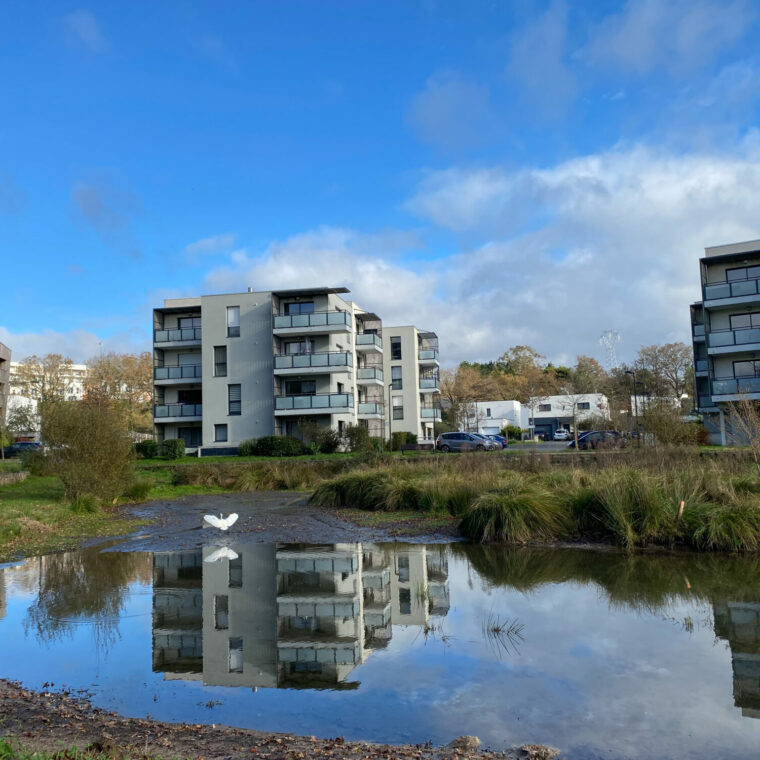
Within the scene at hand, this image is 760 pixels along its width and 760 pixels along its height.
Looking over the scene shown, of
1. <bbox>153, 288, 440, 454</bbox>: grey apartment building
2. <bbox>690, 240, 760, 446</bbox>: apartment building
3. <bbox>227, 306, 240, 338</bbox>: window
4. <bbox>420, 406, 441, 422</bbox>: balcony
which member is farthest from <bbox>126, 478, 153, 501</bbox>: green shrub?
<bbox>420, 406, 441, 422</bbox>: balcony

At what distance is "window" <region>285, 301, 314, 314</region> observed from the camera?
52438 millimetres

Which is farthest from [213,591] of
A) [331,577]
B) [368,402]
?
[368,402]

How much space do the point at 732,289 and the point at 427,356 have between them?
2879cm

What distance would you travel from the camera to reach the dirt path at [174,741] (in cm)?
462

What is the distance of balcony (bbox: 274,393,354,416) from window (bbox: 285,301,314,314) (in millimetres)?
6549

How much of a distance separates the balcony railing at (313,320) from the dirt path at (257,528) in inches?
1025

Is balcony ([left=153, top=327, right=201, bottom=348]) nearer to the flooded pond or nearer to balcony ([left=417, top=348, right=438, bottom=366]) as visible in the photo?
balcony ([left=417, top=348, right=438, bottom=366])

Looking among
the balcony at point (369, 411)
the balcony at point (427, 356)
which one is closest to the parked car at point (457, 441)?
the balcony at point (369, 411)

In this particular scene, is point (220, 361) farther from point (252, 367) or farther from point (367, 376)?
point (367, 376)

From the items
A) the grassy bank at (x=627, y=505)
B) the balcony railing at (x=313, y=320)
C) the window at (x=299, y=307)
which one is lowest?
the grassy bank at (x=627, y=505)

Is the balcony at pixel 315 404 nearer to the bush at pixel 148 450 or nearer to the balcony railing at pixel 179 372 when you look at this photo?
the balcony railing at pixel 179 372

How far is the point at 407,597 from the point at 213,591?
284 centimetres

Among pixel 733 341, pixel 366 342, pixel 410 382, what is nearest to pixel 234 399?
pixel 366 342

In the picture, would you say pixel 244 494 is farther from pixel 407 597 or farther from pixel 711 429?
pixel 711 429
